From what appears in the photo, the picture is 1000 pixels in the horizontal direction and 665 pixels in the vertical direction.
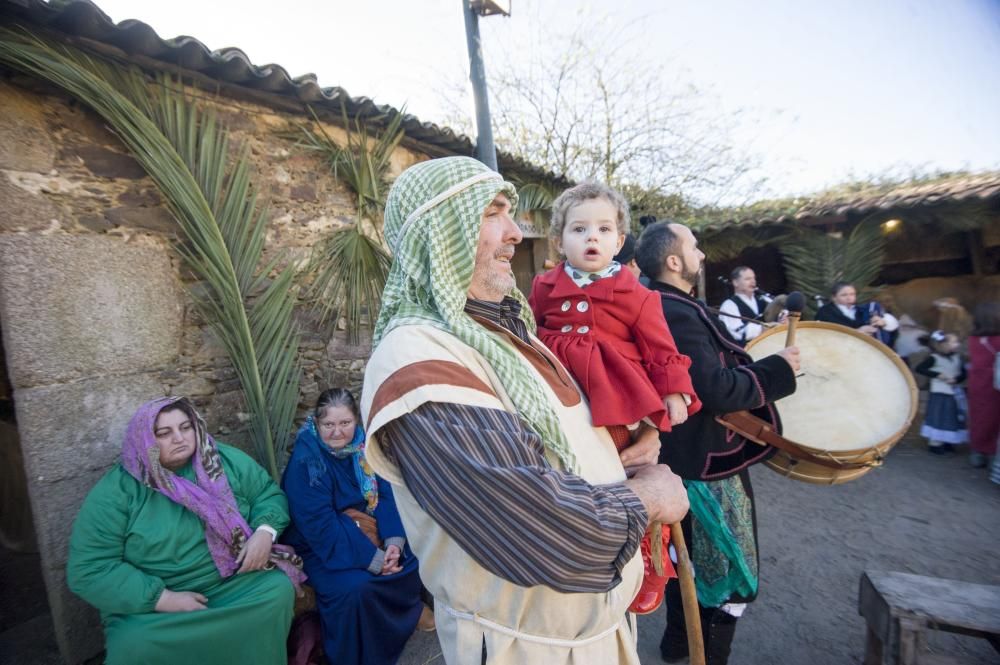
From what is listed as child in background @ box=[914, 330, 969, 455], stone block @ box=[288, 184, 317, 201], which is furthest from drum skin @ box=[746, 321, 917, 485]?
child in background @ box=[914, 330, 969, 455]

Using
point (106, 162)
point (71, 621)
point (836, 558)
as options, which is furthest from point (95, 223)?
point (836, 558)

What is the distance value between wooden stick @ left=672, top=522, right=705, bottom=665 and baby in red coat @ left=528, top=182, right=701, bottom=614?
0.06 metres

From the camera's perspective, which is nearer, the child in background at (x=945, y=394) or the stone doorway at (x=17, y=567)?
the stone doorway at (x=17, y=567)

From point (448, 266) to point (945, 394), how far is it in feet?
22.7

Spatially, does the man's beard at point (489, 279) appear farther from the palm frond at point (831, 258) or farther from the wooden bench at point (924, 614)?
the palm frond at point (831, 258)

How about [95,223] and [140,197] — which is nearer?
[95,223]

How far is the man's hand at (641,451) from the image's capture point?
1.42 m

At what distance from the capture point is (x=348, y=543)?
2.96 metres

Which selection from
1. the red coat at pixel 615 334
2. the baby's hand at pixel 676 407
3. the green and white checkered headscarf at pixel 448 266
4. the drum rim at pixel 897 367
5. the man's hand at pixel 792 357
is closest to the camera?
the green and white checkered headscarf at pixel 448 266

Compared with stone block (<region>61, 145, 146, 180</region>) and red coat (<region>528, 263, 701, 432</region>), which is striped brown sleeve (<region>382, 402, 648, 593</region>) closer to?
red coat (<region>528, 263, 701, 432</region>)

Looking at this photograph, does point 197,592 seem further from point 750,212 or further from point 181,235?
point 750,212

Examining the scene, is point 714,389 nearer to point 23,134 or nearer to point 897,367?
point 897,367

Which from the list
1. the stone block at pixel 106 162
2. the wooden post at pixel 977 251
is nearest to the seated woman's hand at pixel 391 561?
the stone block at pixel 106 162

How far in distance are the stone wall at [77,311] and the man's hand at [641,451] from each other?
2.75 metres
